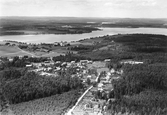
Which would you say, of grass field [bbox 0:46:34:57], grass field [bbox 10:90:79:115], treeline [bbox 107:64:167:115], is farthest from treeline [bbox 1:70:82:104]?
grass field [bbox 0:46:34:57]

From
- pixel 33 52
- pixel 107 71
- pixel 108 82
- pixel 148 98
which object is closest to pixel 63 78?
pixel 108 82

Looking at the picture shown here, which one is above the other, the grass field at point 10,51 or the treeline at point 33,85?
the grass field at point 10,51

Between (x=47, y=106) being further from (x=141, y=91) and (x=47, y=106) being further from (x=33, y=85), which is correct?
(x=141, y=91)

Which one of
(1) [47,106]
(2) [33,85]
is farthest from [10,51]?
(1) [47,106]

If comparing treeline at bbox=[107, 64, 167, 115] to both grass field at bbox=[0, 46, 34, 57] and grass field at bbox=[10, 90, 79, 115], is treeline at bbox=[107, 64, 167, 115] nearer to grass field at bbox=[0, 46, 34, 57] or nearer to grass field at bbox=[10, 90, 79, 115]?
grass field at bbox=[10, 90, 79, 115]

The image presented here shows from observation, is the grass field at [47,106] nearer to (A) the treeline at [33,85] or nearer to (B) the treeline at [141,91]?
(A) the treeline at [33,85]

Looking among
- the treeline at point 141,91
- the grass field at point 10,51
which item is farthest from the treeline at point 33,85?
the grass field at point 10,51
